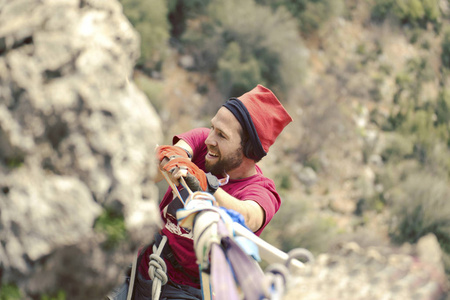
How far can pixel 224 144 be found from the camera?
2.07 m

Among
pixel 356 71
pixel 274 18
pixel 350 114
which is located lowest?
pixel 350 114

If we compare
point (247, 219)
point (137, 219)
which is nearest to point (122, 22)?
point (137, 219)

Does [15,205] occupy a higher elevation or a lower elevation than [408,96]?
higher

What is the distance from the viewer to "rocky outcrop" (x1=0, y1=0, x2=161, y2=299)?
1042 millimetres

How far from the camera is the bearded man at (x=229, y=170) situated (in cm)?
199

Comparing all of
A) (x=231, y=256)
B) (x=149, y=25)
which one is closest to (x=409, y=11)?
(x=149, y=25)

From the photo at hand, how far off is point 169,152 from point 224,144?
0.28 meters

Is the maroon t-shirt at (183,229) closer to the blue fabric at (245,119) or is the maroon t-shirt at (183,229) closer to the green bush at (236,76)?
the blue fabric at (245,119)

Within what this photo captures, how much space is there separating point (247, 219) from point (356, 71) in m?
17.5

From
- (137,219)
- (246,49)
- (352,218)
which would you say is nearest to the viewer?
(137,219)

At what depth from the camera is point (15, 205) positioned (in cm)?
104

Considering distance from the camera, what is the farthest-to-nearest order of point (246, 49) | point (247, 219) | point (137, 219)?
point (246, 49) < point (247, 219) < point (137, 219)

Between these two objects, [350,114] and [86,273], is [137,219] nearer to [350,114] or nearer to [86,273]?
[86,273]

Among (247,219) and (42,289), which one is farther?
(247,219)
